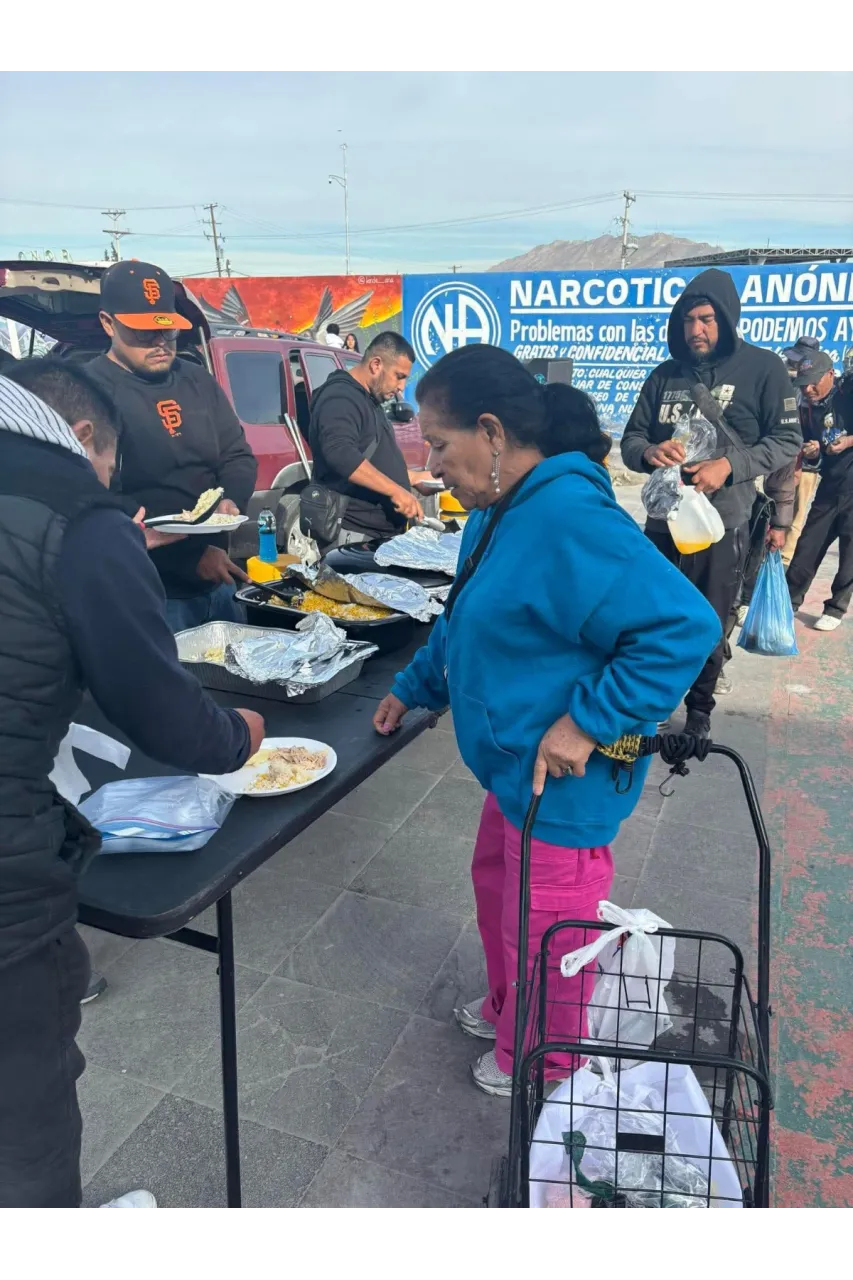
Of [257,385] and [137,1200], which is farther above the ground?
[257,385]

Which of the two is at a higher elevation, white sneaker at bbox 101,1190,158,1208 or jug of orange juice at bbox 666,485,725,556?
jug of orange juice at bbox 666,485,725,556

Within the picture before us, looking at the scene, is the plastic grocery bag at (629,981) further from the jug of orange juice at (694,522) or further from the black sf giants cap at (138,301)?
the black sf giants cap at (138,301)

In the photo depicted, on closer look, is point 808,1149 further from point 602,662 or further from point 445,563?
point 445,563

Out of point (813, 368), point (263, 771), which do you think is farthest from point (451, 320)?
point (263, 771)

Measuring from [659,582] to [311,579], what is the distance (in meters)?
1.62

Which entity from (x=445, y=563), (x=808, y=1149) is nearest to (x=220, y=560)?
(x=445, y=563)

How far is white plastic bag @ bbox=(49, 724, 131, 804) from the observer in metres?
1.45

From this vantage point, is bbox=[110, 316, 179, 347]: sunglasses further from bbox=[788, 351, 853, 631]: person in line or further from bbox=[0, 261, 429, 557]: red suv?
bbox=[788, 351, 853, 631]: person in line

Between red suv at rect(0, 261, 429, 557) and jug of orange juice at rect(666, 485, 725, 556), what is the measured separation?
2.41 m

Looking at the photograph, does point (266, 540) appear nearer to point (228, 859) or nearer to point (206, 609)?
point (206, 609)

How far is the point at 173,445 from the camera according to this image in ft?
10.5

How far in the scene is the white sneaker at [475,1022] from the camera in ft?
7.87

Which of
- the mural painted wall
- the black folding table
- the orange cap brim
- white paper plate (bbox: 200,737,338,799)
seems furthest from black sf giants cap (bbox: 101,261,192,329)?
the mural painted wall

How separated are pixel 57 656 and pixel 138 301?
7.44 ft
